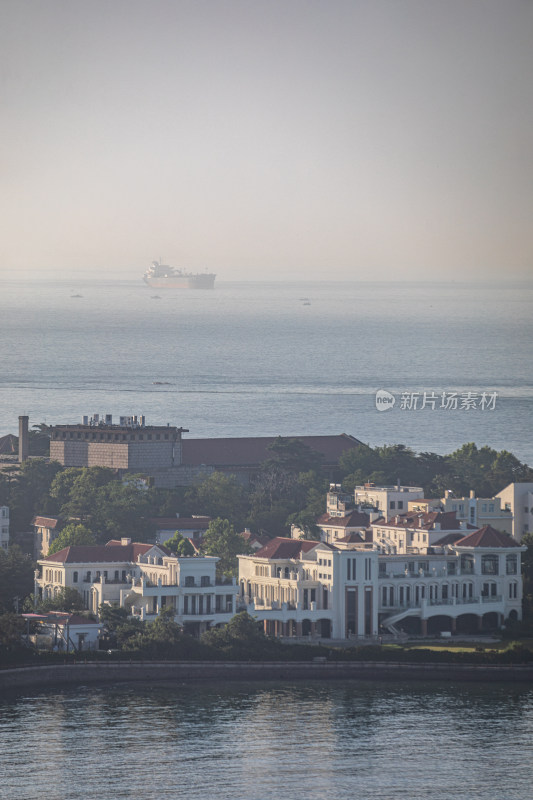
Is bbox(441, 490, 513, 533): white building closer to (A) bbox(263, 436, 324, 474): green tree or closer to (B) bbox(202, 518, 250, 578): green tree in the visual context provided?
(B) bbox(202, 518, 250, 578): green tree

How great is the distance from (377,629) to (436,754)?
17601 mm

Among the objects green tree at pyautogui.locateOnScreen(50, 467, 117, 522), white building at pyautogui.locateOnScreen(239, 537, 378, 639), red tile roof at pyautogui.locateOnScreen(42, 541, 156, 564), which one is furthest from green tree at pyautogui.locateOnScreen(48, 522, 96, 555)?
white building at pyautogui.locateOnScreen(239, 537, 378, 639)

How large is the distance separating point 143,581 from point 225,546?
322 inches

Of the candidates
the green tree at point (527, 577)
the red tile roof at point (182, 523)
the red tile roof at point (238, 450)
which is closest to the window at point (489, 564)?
the green tree at point (527, 577)

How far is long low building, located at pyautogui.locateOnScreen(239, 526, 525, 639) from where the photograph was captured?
78.6 metres

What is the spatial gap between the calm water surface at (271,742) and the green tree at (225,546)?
14.1 metres

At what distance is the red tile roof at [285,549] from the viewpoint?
8156cm

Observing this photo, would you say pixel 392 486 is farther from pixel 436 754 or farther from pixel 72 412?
pixel 72 412

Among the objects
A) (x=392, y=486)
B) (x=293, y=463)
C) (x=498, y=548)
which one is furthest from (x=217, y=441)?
(x=498, y=548)

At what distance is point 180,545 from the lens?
85.0 metres

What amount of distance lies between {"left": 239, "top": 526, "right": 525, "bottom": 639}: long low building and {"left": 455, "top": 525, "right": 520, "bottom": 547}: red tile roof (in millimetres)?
39

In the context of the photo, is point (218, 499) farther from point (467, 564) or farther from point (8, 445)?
point (8, 445)

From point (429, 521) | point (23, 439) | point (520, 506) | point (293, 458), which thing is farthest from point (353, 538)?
point (23, 439)

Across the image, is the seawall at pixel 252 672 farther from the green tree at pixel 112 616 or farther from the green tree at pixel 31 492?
the green tree at pixel 31 492
